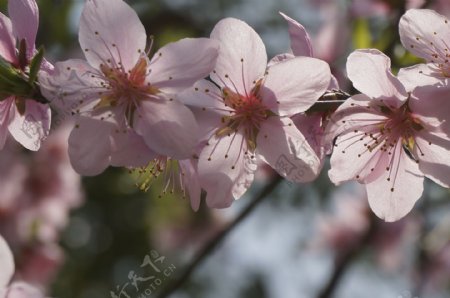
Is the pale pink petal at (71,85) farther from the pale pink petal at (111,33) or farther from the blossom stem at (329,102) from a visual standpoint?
the blossom stem at (329,102)

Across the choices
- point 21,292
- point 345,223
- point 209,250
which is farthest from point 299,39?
point 345,223

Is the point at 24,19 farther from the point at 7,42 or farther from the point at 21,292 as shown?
the point at 21,292

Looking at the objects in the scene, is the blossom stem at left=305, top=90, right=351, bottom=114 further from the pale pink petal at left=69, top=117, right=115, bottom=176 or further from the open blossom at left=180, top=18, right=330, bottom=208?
the pale pink petal at left=69, top=117, right=115, bottom=176

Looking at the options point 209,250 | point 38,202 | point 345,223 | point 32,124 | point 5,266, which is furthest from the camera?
point 345,223

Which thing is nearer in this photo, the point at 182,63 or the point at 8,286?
the point at 182,63

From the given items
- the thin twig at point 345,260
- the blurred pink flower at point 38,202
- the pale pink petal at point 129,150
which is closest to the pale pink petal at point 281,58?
the pale pink petal at point 129,150
